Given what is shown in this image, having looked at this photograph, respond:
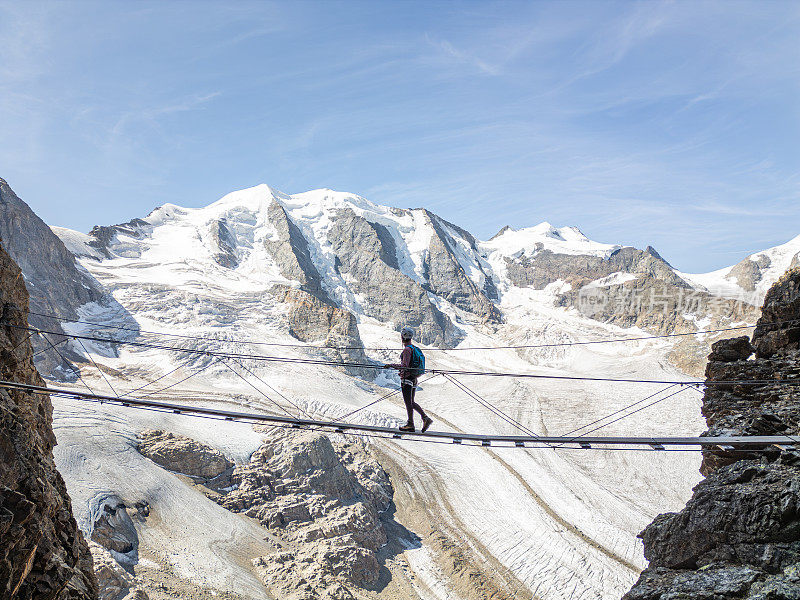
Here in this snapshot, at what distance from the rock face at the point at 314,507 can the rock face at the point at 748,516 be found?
71.2 ft

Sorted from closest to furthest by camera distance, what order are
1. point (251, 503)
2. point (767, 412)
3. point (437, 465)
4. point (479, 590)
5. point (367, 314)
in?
point (767, 412) < point (479, 590) < point (251, 503) < point (437, 465) < point (367, 314)

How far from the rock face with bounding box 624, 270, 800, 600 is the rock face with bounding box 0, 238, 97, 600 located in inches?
370

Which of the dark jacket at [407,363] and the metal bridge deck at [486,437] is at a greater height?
the dark jacket at [407,363]

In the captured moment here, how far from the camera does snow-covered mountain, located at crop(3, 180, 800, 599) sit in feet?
107

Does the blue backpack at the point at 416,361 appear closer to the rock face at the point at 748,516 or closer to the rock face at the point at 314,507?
the rock face at the point at 748,516

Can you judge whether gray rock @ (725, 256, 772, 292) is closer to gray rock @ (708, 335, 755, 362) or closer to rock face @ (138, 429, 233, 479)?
rock face @ (138, 429, 233, 479)

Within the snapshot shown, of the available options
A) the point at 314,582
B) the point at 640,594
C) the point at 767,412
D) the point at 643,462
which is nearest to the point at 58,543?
the point at 640,594

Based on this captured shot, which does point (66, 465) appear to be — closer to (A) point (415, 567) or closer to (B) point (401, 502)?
(A) point (415, 567)

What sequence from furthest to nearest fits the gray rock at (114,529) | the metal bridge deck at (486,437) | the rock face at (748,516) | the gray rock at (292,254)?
1. the gray rock at (292,254)
2. the gray rock at (114,529)
3. the rock face at (748,516)
4. the metal bridge deck at (486,437)

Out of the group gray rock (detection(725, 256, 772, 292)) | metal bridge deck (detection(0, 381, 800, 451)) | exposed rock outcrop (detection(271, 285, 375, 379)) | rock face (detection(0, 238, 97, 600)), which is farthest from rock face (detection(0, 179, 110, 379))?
gray rock (detection(725, 256, 772, 292))

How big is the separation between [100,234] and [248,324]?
141 feet

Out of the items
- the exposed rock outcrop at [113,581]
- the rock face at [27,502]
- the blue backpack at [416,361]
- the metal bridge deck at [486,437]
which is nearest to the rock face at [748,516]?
the metal bridge deck at [486,437]

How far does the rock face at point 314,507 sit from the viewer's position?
2956cm

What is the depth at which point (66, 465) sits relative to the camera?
29.8 metres
